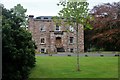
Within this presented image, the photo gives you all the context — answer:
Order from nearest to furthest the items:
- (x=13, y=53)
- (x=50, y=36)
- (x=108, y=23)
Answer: (x=13, y=53)
(x=108, y=23)
(x=50, y=36)

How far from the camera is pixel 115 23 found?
33250 mm

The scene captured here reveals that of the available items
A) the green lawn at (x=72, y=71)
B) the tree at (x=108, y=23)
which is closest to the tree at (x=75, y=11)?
the green lawn at (x=72, y=71)

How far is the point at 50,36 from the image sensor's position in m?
52.0

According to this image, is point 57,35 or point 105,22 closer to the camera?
point 105,22

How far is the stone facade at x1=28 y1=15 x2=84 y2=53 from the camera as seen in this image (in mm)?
51625

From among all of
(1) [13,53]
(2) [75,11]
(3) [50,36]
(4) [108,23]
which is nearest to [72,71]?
(2) [75,11]

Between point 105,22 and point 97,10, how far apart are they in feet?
29.2

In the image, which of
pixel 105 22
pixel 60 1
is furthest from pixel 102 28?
pixel 60 1

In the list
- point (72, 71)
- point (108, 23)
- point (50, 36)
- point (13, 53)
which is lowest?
point (72, 71)

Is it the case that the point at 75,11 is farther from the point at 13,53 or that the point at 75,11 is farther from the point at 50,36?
the point at 50,36

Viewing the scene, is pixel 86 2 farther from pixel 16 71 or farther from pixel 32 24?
pixel 32 24

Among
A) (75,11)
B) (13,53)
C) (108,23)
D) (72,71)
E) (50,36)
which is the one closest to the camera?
(13,53)

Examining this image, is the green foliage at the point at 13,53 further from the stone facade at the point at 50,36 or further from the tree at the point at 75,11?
the stone facade at the point at 50,36

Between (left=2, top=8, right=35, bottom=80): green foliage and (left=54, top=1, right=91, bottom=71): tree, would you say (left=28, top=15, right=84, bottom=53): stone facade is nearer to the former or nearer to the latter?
(left=54, top=1, right=91, bottom=71): tree
